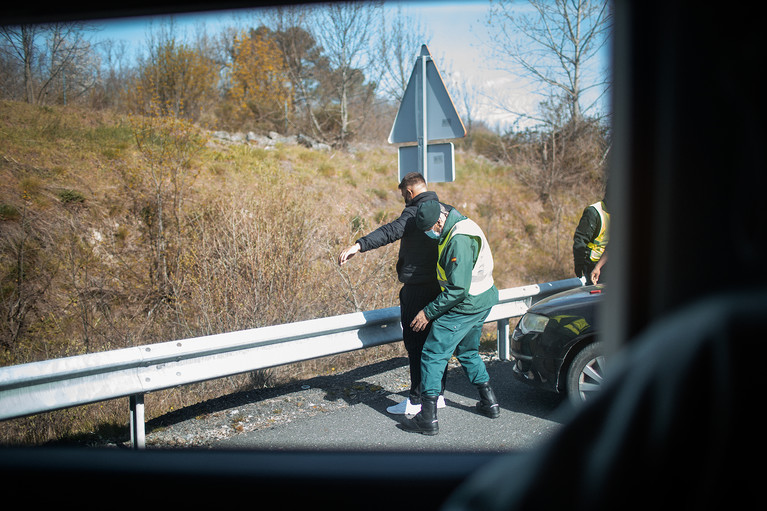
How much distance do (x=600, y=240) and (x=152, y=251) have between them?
8277 millimetres

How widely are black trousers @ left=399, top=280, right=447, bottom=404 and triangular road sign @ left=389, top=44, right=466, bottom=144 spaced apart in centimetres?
184

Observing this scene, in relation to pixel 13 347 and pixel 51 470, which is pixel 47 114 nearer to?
pixel 13 347

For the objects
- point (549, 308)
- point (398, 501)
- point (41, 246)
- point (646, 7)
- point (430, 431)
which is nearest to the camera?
point (646, 7)

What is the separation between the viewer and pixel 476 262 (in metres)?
4.97

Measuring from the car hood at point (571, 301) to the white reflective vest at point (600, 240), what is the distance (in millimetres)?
1342

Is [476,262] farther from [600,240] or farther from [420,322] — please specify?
[600,240]

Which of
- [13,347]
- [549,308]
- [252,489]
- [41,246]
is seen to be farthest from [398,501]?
[41,246]

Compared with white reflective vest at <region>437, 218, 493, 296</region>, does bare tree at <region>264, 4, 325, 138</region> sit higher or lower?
higher

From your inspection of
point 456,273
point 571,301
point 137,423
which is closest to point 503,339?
point 571,301

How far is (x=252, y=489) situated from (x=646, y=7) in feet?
6.62

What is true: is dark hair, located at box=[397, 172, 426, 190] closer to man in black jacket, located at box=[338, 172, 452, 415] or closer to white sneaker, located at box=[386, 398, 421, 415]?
man in black jacket, located at box=[338, 172, 452, 415]

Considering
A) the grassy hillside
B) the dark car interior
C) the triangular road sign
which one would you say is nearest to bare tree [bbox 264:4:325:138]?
the grassy hillside

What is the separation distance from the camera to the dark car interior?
896 millimetres

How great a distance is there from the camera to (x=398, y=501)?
2.10 m
